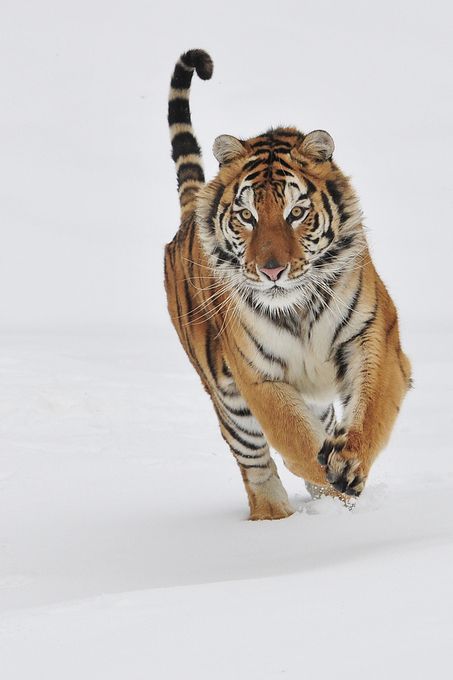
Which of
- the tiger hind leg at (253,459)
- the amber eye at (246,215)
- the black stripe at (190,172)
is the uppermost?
the amber eye at (246,215)


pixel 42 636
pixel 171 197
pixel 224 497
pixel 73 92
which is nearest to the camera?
pixel 42 636

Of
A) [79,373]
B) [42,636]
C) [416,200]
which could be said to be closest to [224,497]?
[79,373]

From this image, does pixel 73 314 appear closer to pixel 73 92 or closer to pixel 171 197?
pixel 171 197

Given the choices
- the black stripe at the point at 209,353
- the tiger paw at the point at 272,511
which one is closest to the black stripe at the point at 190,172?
the black stripe at the point at 209,353

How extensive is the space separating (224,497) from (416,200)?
402 inches

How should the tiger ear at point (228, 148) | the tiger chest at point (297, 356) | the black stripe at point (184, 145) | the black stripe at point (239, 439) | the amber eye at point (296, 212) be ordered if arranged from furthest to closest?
1. the black stripe at point (184, 145)
2. the black stripe at point (239, 439)
3. the tiger ear at point (228, 148)
4. the tiger chest at point (297, 356)
5. the amber eye at point (296, 212)

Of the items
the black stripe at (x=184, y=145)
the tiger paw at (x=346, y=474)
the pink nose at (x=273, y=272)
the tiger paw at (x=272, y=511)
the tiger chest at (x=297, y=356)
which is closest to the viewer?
the tiger paw at (x=346, y=474)

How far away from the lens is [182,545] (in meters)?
4.37

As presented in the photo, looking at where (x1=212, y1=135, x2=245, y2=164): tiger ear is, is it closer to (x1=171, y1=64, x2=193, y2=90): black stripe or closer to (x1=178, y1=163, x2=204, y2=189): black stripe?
(x1=178, y1=163, x2=204, y2=189): black stripe

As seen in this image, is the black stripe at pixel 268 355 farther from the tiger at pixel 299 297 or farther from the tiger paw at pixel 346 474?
the tiger paw at pixel 346 474

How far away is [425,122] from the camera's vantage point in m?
18.1

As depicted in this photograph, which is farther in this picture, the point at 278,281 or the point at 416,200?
the point at 416,200

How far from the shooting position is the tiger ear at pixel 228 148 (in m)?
4.26

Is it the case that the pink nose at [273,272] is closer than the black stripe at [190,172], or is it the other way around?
the pink nose at [273,272]
